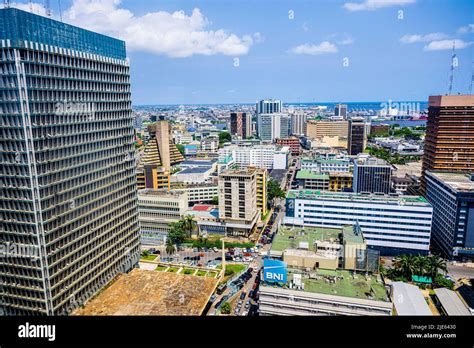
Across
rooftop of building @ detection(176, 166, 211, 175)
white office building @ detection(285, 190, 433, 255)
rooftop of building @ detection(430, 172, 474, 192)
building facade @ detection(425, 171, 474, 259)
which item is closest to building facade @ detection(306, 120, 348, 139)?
rooftop of building @ detection(176, 166, 211, 175)

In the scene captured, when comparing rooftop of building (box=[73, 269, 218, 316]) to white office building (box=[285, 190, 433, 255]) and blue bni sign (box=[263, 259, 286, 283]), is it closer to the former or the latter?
blue bni sign (box=[263, 259, 286, 283])

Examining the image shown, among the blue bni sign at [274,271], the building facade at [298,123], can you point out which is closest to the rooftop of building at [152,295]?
the blue bni sign at [274,271]

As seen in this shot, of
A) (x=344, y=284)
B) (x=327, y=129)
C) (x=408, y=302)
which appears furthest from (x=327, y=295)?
(x=327, y=129)

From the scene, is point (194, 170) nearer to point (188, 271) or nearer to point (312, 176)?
point (312, 176)

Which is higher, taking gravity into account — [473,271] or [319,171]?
[319,171]
